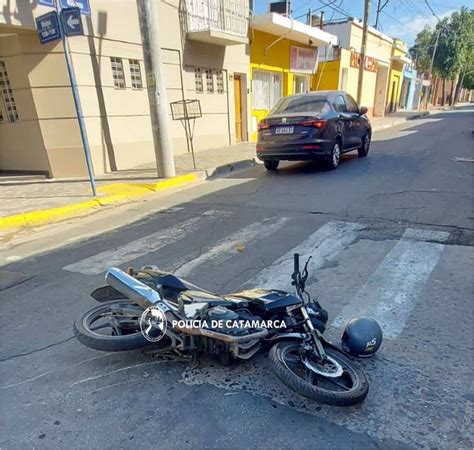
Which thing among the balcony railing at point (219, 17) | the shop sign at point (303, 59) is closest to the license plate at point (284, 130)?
the balcony railing at point (219, 17)

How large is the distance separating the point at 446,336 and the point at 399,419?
3.37 feet

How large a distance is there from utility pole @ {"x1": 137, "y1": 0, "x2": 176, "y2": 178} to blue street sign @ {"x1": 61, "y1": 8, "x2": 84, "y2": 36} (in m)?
2.06

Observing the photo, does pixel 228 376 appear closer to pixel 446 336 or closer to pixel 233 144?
pixel 446 336

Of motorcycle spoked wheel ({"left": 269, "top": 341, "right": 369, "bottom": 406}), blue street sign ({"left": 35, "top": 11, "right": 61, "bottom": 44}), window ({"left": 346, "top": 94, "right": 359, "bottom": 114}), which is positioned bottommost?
motorcycle spoked wheel ({"left": 269, "top": 341, "right": 369, "bottom": 406})

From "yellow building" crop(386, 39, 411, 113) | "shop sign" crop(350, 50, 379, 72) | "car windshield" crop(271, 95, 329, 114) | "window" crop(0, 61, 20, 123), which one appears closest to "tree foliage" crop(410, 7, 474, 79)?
"yellow building" crop(386, 39, 411, 113)

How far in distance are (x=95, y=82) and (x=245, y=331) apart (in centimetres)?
901

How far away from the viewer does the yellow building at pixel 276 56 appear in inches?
587

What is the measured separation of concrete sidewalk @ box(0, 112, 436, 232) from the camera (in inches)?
252

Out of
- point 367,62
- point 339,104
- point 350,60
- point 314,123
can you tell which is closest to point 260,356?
point 314,123

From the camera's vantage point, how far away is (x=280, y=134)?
888cm

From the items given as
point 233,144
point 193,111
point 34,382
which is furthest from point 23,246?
point 233,144

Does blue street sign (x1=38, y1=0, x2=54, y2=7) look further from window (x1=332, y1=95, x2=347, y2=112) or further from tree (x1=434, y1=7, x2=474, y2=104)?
tree (x1=434, y1=7, x2=474, y2=104)

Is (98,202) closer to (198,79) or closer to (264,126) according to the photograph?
(264,126)

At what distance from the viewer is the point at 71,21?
20.7 feet
